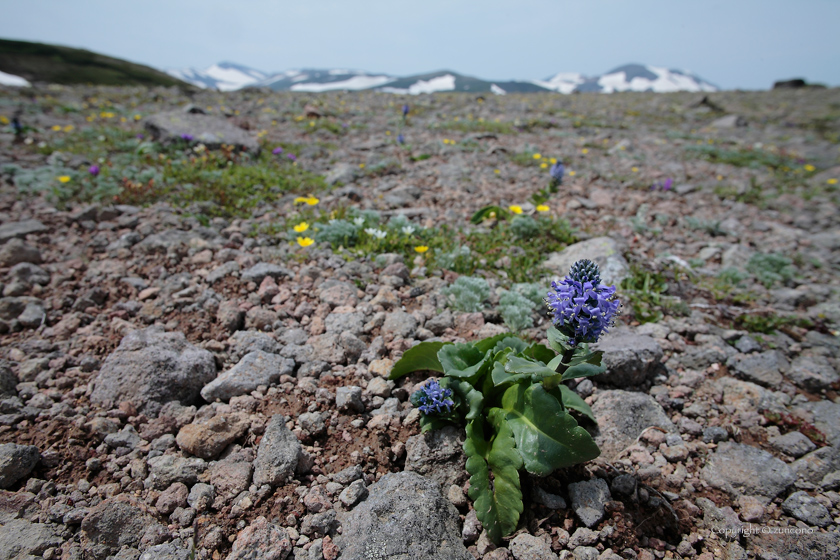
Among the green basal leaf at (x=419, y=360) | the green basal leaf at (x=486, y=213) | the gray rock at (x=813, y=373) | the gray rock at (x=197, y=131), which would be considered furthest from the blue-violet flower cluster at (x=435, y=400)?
the gray rock at (x=197, y=131)

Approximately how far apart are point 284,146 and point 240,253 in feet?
13.7

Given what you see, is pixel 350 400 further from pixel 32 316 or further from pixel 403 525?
pixel 32 316

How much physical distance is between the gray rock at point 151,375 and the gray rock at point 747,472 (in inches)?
124

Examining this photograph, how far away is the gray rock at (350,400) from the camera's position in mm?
2539

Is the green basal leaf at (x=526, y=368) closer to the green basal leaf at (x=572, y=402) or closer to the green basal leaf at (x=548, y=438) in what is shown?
the green basal leaf at (x=548, y=438)

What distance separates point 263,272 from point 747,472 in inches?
151

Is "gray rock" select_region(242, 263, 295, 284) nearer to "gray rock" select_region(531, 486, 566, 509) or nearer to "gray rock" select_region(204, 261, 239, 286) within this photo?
"gray rock" select_region(204, 261, 239, 286)

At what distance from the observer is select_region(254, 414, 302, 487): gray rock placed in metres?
2.11

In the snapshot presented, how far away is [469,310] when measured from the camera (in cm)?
336

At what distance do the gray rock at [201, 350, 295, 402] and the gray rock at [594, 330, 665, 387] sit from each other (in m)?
2.21

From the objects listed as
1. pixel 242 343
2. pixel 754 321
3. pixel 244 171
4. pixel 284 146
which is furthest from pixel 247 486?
pixel 284 146

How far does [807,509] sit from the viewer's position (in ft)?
6.93

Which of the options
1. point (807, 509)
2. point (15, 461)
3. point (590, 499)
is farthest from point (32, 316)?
point (807, 509)

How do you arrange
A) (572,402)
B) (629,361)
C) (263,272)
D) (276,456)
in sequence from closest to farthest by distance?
(276,456)
(572,402)
(629,361)
(263,272)
